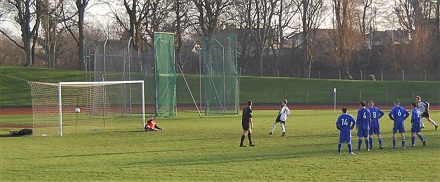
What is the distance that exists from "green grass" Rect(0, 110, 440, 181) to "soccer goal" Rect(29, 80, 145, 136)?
13.6 ft

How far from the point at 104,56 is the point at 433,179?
90.5ft

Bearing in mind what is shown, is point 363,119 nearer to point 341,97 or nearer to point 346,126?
point 346,126

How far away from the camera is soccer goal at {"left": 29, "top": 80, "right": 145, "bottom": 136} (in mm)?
29188

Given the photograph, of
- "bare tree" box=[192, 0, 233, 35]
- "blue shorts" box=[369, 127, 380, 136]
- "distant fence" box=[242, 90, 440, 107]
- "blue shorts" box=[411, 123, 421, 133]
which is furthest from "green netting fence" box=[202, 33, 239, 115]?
"bare tree" box=[192, 0, 233, 35]

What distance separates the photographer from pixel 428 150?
1844 centimetres

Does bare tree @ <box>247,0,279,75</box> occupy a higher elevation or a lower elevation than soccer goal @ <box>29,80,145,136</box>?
higher

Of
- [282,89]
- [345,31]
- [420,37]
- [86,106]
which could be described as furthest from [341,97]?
[86,106]

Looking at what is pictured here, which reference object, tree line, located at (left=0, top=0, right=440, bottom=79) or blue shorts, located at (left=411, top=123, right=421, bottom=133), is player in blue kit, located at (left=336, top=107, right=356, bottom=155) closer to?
blue shorts, located at (left=411, top=123, right=421, bottom=133)

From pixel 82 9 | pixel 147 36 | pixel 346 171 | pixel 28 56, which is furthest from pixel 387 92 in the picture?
pixel 346 171

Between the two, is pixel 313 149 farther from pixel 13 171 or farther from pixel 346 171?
pixel 13 171

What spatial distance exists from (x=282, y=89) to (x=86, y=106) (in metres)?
26.6

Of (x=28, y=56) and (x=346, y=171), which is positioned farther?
(x=28, y=56)

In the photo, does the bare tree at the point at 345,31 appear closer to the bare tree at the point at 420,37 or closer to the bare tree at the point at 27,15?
the bare tree at the point at 420,37

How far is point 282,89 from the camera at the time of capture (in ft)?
197
